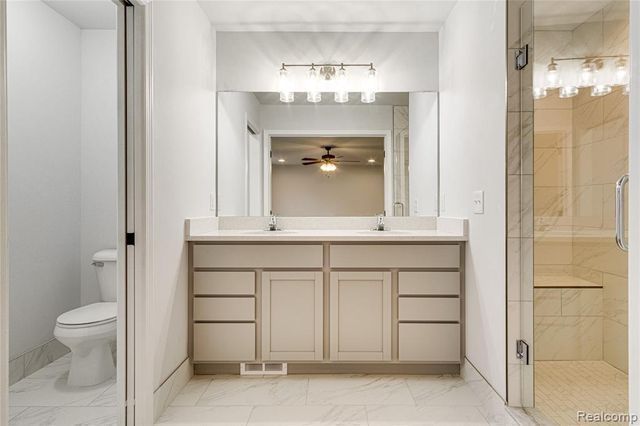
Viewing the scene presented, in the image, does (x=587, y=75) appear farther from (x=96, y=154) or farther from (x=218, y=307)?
(x=96, y=154)

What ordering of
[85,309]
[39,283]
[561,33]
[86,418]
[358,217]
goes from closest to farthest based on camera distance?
[561,33], [86,418], [85,309], [39,283], [358,217]

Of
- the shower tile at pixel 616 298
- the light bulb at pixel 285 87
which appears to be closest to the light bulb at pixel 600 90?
the shower tile at pixel 616 298

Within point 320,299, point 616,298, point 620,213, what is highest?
point 620,213

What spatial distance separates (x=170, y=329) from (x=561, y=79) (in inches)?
87.7

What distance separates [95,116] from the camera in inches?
116

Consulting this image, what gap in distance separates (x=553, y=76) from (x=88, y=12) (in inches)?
111

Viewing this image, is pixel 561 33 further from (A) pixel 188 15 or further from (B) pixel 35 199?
(B) pixel 35 199

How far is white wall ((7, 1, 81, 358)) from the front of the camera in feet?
7.95

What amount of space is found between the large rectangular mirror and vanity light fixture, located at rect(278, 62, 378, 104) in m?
0.06

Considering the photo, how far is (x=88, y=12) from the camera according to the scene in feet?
8.95

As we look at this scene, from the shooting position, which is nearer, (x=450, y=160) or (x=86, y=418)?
(x=86, y=418)

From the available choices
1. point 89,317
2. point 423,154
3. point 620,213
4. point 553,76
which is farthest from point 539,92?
point 89,317

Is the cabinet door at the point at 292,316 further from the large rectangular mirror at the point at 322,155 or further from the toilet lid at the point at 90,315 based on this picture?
the toilet lid at the point at 90,315

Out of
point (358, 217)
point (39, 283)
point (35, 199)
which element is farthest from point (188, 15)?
point (39, 283)
